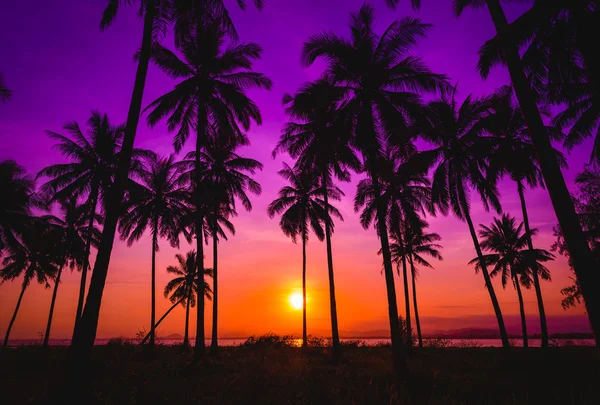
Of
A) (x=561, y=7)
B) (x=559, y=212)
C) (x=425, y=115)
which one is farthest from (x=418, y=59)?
(x=559, y=212)

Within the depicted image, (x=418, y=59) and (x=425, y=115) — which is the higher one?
(x=418, y=59)

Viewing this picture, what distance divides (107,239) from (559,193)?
10.3 meters

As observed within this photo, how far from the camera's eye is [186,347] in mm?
26438

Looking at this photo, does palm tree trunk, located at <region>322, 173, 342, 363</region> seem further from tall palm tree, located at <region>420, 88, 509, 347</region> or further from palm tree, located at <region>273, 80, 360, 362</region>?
tall palm tree, located at <region>420, 88, 509, 347</region>

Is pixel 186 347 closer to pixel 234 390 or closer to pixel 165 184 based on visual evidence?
pixel 165 184

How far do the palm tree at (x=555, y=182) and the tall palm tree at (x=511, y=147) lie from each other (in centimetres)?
1138

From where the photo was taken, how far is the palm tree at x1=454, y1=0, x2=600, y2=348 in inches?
213

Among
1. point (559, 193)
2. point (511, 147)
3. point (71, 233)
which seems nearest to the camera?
point (559, 193)

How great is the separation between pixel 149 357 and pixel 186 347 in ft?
32.1

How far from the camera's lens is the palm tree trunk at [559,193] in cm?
540

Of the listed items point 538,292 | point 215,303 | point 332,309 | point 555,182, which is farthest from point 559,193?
point 215,303

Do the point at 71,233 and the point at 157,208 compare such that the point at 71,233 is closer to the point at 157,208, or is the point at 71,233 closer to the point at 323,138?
the point at 157,208

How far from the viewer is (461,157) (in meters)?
17.3

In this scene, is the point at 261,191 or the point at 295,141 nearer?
the point at 295,141
